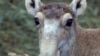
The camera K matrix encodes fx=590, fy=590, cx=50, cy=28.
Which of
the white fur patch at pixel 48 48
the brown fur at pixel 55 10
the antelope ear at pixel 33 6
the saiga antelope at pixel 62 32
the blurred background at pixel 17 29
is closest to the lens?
the white fur patch at pixel 48 48

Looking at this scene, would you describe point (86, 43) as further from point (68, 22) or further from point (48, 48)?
point (48, 48)

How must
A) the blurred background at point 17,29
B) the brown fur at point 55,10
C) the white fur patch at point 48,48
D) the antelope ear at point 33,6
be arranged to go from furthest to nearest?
1. the blurred background at point 17,29
2. the antelope ear at point 33,6
3. the brown fur at point 55,10
4. the white fur patch at point 48,48

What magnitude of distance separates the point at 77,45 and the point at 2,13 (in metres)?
3.08

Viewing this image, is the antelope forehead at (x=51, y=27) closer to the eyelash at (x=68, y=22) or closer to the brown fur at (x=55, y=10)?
the brown fur at (x=55, y=10)

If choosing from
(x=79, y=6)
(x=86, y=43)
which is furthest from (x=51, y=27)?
(x=86, y=43)

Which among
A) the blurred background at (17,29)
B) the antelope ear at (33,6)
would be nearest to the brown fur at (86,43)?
the antelope ear at (33,6)

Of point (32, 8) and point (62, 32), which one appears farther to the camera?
point (32, 8)

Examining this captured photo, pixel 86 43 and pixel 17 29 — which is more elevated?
pixel 17 29

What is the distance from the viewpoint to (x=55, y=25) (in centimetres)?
969

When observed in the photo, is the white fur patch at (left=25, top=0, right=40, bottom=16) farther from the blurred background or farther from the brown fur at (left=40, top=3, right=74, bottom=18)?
the blurred background

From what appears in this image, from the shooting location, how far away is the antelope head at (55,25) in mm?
9453

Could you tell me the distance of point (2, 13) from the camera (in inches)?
517

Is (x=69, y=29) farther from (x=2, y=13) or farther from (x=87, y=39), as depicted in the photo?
(x=2, y=13)

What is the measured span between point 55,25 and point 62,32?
0.20 m
